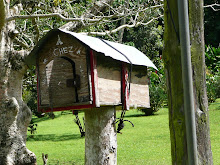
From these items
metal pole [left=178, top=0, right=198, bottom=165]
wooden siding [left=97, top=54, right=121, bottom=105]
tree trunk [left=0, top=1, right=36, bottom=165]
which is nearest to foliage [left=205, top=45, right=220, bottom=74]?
tree trunk [left=0, top=1, right=36, bottom=165]

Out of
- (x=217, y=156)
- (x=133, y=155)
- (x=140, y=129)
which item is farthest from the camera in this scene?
(x=140, y=129)

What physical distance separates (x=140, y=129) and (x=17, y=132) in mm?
6430

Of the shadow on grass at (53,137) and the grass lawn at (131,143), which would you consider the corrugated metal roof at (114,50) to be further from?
the shadow on grass at (53,137)

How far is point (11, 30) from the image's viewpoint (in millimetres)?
7766

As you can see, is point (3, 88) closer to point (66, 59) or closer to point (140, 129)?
point (66, 59)

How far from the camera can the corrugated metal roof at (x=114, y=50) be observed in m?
4.71

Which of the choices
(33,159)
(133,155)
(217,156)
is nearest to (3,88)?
(33,159)

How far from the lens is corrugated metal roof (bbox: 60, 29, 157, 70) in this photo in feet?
15.5

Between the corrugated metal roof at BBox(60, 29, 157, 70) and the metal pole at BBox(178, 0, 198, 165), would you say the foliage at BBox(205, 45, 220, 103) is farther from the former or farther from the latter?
the metal pole at BBox(178, 0, 198, 165)

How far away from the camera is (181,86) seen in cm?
318

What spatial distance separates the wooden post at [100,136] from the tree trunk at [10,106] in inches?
100

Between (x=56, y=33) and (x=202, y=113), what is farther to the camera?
(x=56, y=33)

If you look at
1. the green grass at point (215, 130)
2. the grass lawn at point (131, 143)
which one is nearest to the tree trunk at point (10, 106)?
the grass lawn at point (131, 143)

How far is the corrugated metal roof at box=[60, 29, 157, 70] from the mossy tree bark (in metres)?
1.51
